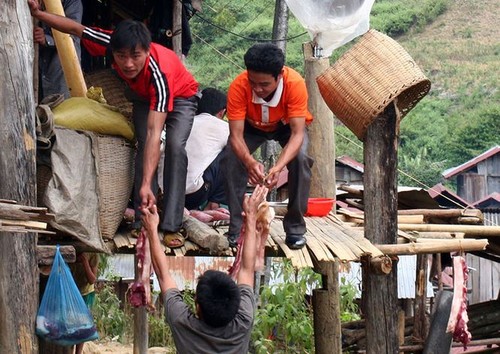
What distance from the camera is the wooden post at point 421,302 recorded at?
1118 centimetres

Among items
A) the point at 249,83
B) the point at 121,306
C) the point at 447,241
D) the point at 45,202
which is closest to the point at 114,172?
the point at 45,202

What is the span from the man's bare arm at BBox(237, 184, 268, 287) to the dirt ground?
26.3ft

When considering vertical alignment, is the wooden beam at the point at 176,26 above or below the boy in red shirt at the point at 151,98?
above

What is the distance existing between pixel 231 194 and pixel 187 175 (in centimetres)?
85

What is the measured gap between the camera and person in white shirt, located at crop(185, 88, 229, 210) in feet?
28.1

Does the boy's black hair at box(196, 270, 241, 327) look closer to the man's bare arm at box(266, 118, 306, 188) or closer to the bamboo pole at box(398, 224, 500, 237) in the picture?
the man's bare arm at box(266, 118, 306, 188)

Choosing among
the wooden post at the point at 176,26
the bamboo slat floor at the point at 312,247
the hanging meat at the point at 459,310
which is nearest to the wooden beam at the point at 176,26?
the wooden post at the point at 176,26

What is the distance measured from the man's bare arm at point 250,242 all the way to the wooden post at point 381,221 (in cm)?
168

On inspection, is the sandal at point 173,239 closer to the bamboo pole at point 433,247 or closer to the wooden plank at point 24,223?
the bamboo pole at point 433,247

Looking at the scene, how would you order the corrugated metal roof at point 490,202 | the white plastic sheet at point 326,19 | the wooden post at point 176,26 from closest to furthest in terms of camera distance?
the wooden post at point 176,26
the white plastic sheet at point 326,19
the corrugated metal roof at point 490,202

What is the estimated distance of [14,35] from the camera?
6621 mm

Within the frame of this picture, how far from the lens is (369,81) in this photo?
297 inches

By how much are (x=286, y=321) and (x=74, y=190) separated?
6.48 metres

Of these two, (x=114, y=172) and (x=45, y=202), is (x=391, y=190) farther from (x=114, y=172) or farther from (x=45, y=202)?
(x=45, y=202)
